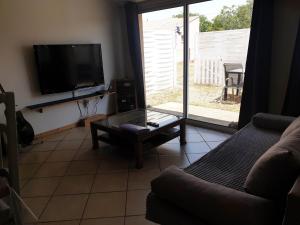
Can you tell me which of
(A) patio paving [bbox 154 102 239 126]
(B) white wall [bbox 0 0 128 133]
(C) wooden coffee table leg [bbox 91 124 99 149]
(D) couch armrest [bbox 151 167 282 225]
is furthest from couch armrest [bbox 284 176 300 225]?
(B) white wall [bbox 0 0 128 133]

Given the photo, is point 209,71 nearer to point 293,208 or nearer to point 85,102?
point 85,102

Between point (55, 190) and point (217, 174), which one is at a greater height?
point (217, 174)

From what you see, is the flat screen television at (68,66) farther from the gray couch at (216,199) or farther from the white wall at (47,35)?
the gray couch at (216,199)

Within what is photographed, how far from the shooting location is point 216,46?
141 inches

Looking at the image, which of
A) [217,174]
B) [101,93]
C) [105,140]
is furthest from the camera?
[101,93]

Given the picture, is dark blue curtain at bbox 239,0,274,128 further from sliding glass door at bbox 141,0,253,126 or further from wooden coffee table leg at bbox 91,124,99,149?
wooden coffee table leg at bbox 91,124,99,149

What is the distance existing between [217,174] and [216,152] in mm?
349

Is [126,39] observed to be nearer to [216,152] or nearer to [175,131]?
[175,131]

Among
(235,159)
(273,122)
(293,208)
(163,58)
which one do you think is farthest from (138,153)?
(163,58)

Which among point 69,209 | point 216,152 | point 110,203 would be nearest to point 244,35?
point 216,152

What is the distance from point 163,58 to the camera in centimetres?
453

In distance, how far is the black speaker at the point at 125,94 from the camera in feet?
14.3

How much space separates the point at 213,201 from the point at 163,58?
365cm

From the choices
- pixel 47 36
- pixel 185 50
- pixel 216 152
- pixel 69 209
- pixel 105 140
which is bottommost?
pixel 69 209
